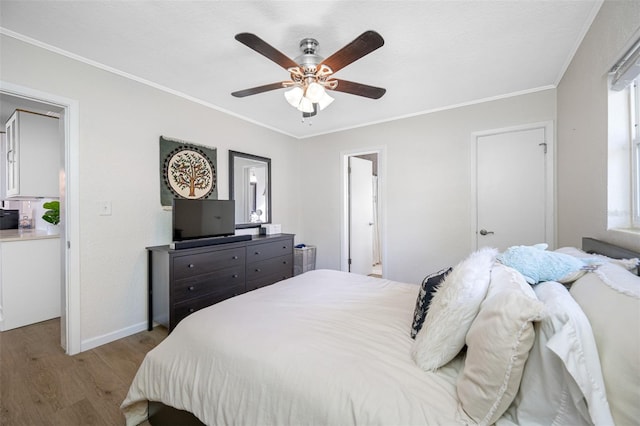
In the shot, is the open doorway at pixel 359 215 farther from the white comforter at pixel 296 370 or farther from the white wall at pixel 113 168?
the white comforter at pixel 296 370

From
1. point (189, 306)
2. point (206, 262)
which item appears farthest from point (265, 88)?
point (189, 306)

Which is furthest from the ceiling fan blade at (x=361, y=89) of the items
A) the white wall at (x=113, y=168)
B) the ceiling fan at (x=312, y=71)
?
the white wall at (x=113, y=168)

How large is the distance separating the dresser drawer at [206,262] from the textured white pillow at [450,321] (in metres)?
2.15

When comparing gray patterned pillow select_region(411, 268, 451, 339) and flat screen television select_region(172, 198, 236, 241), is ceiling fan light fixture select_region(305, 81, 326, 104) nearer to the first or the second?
gray patterned pillow select_region(411, 268, 451, 339)

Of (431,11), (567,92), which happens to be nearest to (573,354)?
(431,11)

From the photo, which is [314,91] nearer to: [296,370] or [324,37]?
[324,37]

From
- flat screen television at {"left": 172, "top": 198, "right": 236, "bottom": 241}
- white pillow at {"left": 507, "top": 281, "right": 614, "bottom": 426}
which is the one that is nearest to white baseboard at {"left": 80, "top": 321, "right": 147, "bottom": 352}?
flat screen television at {"left": 172, "top": 198, "right": 236, "bottom": 241}

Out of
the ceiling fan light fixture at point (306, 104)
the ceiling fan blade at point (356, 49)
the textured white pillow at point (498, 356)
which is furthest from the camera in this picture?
the ceiling fan light fixture at point (306, 104)

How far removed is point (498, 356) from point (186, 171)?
3.12 meters

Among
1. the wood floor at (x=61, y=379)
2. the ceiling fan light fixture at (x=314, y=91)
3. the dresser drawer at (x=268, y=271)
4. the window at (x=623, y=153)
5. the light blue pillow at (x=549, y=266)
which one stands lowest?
the wood floor at (x=61, y=379)

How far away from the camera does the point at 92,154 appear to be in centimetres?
230

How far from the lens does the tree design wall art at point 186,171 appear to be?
110 inches

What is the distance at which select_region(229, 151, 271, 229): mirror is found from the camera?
3539 mm

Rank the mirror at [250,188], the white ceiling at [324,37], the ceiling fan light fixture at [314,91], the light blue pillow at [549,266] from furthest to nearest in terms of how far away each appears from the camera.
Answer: the mirror at [250,188]
the ceiling fan light fixture at [314,91]
the white ceiling at [324,37]
the light blue pillow at [549,266]
